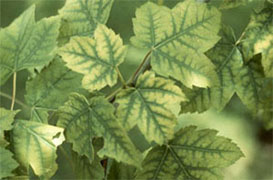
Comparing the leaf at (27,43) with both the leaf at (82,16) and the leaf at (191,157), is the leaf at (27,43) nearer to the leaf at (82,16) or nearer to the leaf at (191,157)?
the leaf at (82,16)

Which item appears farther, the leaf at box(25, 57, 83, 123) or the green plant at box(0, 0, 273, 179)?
the leaf at box(25, 57, 83, 123)

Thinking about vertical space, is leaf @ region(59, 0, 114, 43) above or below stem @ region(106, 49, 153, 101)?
above

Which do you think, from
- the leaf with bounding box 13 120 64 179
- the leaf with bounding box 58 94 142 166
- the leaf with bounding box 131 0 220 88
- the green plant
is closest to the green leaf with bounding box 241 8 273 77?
the green plant

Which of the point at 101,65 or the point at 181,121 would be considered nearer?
the point at 101,65

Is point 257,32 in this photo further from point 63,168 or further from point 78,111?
point 63,168

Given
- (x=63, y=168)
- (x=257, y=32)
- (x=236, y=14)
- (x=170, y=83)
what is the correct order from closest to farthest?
(x=170, y=83) < (x=257, y=32) < (x=63, y=168) < (x=236, y=14)

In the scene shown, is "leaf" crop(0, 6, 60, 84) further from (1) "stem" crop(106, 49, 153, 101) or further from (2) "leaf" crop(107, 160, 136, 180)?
(2) "leaf" crop(107, 160, 136, 180)

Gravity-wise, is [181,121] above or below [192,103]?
below

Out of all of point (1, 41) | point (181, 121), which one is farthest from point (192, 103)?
point (181, 121)

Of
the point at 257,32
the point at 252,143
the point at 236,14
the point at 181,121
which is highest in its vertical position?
the point at 257,32
